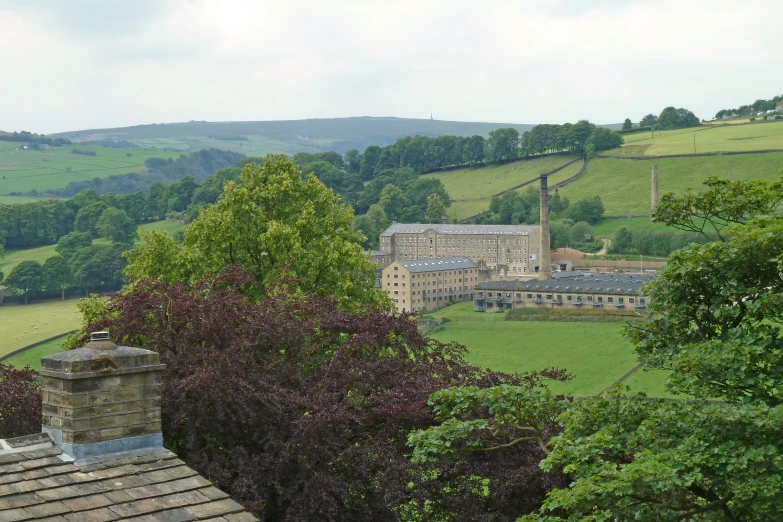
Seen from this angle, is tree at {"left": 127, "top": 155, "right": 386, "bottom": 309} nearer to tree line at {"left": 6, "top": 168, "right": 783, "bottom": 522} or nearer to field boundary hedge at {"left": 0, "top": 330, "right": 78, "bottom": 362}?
tree line at {"left": 6, "top": 168, "right": 783, "bottom": 522}

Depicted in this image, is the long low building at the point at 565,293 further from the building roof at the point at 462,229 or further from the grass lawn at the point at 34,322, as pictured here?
the grass lawn at the point at 34,322

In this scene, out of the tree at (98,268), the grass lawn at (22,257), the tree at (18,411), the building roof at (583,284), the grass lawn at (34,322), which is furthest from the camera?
the grass lawn at (22,257)

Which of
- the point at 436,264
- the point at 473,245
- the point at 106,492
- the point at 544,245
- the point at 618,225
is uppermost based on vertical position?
the point at 106,492

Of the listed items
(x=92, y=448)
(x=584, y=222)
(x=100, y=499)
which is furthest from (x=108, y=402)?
(x=584, y=222)

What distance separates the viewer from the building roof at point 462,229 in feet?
586

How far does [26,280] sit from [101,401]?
6012 inches

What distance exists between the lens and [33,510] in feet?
35.9

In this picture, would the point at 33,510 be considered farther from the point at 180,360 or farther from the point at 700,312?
the point at 700,312

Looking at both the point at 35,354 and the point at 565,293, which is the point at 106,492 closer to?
the point at 35,354

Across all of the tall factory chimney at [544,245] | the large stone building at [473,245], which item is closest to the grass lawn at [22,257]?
the large stone building at [473,245]

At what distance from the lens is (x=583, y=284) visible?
140625 millimetres

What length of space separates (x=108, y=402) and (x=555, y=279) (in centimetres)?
14147

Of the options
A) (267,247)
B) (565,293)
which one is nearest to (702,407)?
(267,247)

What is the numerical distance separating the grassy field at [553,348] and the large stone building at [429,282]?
1749 centimetres
